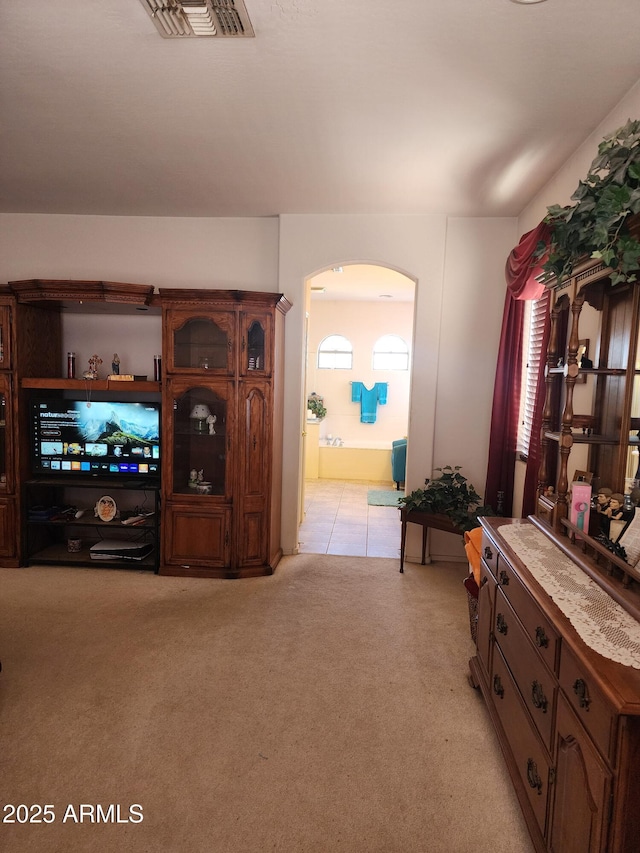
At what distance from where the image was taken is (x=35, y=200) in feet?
13.1

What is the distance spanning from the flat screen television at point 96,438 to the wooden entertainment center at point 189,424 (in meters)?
0.07

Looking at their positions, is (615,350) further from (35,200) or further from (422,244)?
(35,200)

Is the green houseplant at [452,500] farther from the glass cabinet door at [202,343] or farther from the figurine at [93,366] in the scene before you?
the figurine at [93,366]

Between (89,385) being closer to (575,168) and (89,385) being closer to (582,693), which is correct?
(575,168)

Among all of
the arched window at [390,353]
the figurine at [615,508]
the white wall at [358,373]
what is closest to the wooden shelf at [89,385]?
the figurine at [615,508]

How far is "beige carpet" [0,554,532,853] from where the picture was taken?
176 cm

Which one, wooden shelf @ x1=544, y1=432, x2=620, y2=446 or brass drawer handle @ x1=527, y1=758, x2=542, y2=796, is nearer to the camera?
brass drawer handle @ x1=527, y1=758, x2=542, y2=796

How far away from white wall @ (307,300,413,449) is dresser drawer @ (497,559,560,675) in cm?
659

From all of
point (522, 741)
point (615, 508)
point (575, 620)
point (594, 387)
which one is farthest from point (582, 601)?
point (594, 387)

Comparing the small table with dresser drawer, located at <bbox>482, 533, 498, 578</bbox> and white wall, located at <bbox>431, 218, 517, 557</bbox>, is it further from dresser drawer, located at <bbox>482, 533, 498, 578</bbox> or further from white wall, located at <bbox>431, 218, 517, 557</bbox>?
dresser drawer, located at <bbox>482, 533, 498, 578</bbox>

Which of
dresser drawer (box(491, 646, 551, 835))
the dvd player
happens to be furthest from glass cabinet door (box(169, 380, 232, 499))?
dresser drawer (box(491, 646, 551, 835))

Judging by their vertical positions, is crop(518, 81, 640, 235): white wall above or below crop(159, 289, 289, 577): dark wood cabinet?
above

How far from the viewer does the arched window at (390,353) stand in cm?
875

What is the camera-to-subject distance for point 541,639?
161cm
